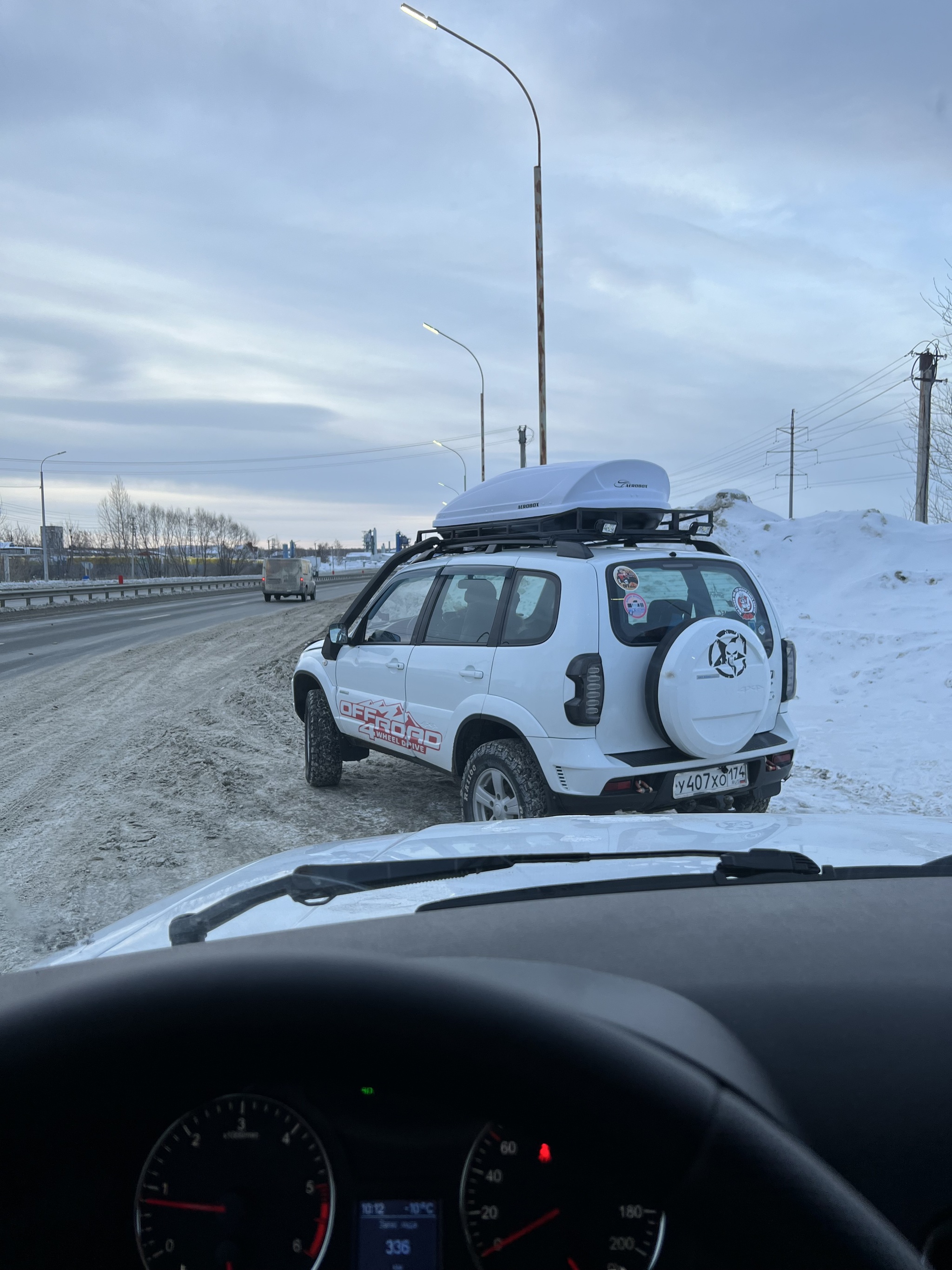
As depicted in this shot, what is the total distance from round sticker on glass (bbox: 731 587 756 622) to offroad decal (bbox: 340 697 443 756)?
6.26 ft

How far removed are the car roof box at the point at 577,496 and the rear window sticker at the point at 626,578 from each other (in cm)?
65

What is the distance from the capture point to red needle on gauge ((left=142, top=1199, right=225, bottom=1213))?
1.20 meters

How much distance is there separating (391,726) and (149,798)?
84.1 inches

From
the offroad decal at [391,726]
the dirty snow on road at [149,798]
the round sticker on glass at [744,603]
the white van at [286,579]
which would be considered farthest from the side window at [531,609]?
the white van at [286,579]

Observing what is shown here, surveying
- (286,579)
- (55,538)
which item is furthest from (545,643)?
(55,538)

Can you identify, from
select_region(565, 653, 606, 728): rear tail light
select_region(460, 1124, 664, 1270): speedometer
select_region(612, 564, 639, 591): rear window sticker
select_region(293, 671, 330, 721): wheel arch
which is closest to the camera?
select_region(460, 1124, 664, 1270): speedometer

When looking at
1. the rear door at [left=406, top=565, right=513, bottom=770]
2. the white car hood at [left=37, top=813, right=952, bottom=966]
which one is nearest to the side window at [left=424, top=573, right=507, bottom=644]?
the rear door at [left=406, top=565, right=513, bottom=770]

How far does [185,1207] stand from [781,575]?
62.8ft

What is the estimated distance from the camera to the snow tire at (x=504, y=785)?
4602mm

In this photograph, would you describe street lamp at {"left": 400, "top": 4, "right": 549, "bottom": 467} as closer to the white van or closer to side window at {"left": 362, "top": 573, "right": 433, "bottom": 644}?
side window at {"left": 362, "top": 573, "right": 433, "bottom": 644}

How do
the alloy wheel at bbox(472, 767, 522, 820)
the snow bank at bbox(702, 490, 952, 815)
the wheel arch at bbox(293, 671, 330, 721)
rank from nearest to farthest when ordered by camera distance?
1. the alloy wheel at bbox(472, 767, 522, 820)
2. the snow bank at bbox(702, 490, 952, 815)
3. the wheel arch at bbox(293, 671, 330, 721)

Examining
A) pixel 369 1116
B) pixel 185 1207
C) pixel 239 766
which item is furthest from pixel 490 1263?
pixel 239 766

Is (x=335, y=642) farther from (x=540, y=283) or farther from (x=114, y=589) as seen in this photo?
(x=114, y=589)

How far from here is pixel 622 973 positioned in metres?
1.60
